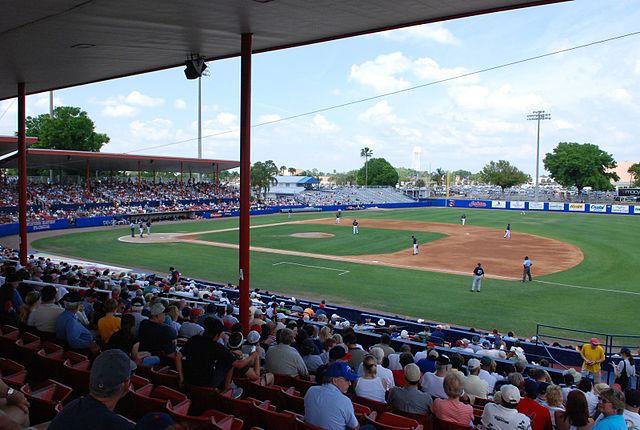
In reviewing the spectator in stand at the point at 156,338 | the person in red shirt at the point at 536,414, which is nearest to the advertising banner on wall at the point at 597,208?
the person in red shirt at the point at 536,414

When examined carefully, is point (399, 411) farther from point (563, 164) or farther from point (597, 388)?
point (563, 164)

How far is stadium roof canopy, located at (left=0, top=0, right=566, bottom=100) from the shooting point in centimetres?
880

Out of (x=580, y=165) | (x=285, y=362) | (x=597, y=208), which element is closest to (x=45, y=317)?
(x=285, y=362)

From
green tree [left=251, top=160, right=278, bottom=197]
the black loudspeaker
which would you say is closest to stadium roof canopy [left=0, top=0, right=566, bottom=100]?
the black loudspeaker

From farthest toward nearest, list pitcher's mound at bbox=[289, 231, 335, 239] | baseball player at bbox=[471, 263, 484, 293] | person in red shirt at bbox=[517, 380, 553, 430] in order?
pitcher's mound at bbox=[289, 231, 335, 239] < baseball player at bbox=[471, 263, 484, 293] < person in red shirt at bbox=[517, 380, 553, 430]

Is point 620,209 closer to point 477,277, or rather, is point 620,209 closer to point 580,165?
point 580,165

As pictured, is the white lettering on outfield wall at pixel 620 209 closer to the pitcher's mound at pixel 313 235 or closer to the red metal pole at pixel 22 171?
the pitcher's mound at pixel 313 235

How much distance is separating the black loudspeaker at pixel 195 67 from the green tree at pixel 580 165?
356 ft

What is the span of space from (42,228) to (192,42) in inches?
1541

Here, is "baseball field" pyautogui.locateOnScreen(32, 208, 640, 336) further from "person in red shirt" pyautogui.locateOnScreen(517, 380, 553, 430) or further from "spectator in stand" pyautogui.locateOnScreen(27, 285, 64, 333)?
"spectator in stand" pyautogui.locateOnScreen(27, 285, 64, 333)

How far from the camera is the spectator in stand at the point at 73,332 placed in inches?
280

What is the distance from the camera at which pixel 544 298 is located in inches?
834

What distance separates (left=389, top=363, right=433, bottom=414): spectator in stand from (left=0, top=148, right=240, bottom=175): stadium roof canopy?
44689mm

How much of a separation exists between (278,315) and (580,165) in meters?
108
